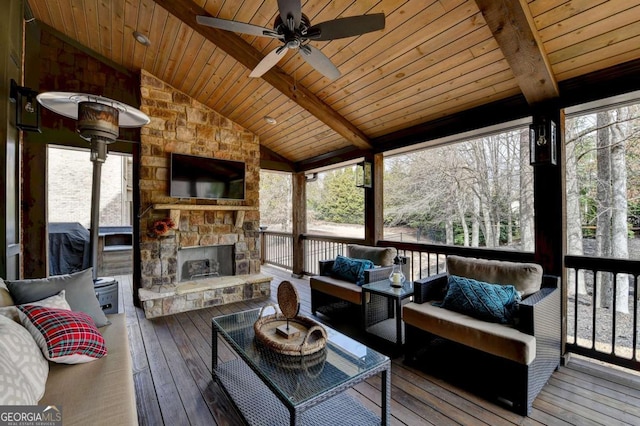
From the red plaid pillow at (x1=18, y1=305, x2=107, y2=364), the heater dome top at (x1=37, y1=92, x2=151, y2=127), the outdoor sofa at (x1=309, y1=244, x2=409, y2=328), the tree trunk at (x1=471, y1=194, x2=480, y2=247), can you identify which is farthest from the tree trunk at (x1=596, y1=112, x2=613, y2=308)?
the heater dome top at (x1=37, y1=92, x2=151, y2=127)

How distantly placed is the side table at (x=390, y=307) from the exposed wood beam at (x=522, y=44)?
2.19 m

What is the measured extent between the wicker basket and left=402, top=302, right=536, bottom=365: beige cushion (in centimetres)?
103

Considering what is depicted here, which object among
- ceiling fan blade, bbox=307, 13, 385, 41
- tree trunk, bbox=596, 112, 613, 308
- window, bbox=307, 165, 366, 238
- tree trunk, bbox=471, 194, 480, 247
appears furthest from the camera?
window, bbox=307, 165, 366, 238

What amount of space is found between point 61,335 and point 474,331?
271cm

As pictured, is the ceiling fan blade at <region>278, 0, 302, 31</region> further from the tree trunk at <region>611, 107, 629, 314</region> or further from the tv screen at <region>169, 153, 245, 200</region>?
the tree trunk at <region>611, 107, 629, 314</region>

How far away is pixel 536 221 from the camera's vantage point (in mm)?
2719

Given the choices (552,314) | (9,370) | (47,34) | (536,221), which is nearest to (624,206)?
(536,221)

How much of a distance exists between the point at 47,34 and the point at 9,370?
4.54 metres

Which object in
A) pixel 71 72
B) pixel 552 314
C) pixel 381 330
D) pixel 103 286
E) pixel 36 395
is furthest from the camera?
pixel 71 72

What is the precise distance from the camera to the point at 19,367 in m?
1.27

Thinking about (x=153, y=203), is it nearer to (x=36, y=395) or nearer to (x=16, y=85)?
(x=16, y=85)

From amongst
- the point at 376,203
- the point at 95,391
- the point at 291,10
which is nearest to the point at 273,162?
the point at 376,203

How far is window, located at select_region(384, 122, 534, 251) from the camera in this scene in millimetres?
4941

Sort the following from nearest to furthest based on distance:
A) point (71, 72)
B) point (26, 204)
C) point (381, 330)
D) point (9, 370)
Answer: point (9, 370)
point (381, 330)
point (26, 204)
point (71, 72)
